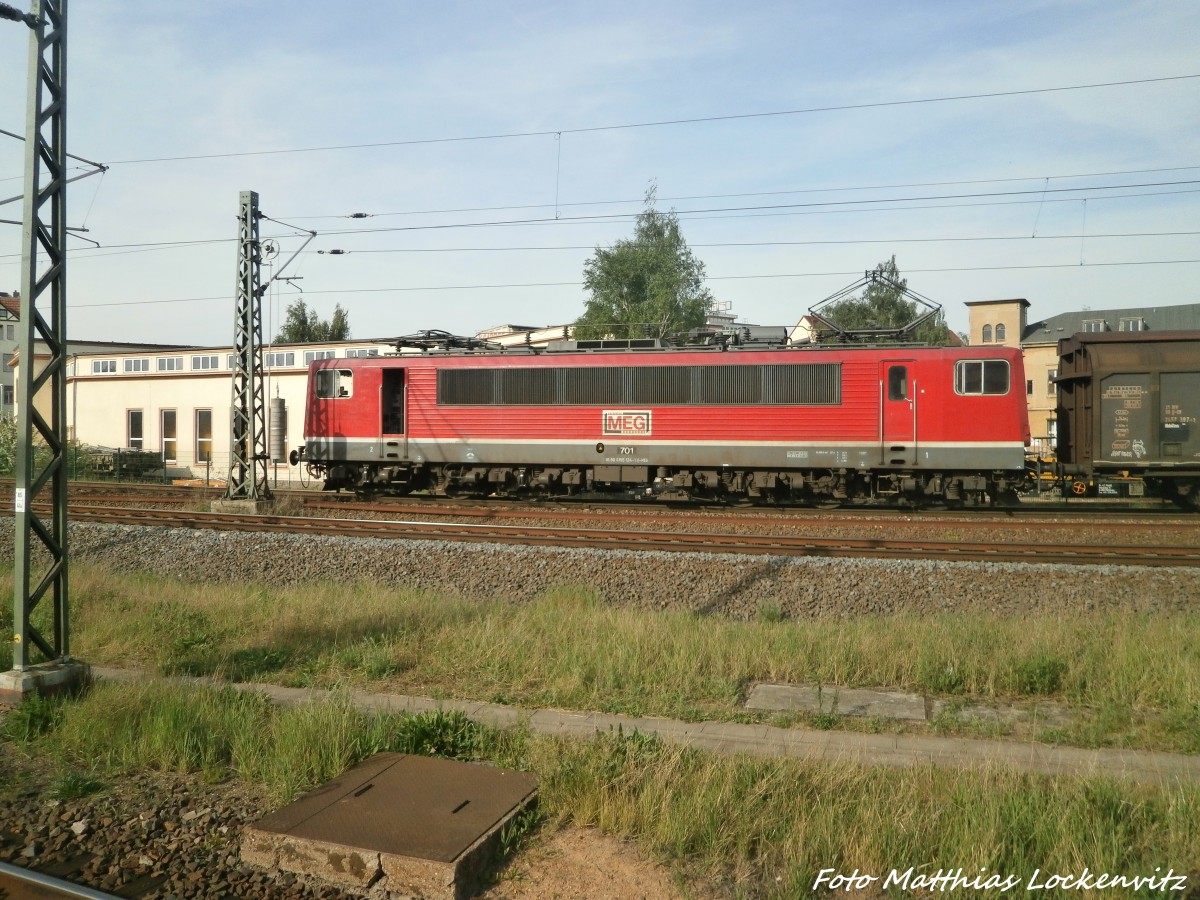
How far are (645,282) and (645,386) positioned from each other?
34.6 metres

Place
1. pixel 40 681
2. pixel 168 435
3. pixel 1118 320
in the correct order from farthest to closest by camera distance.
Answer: pixel 1118 320, pixel 168 435, pixel 40 681

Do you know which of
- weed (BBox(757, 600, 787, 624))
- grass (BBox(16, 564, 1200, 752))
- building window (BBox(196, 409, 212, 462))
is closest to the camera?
grass (BBox(16, 564, 1200, 752))

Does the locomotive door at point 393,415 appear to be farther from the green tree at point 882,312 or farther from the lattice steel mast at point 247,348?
the green tree at point 882,312

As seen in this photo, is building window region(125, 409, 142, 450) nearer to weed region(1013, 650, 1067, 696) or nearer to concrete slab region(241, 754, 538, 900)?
concrete slab region(241, 754, 538, 900)

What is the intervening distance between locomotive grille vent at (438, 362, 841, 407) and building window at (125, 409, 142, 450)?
68.9 feet

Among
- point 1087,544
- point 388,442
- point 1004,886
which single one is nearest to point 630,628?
point 1004,886

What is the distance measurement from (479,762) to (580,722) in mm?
1073

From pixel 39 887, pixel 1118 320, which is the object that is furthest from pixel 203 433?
pixel 1118 320

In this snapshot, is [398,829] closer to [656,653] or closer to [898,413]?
[656,653]

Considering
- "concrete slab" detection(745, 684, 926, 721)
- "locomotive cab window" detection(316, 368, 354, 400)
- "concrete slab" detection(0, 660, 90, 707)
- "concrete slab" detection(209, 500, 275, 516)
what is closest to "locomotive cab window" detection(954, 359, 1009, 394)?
"concrete slab" detection(745, 684, 926, 721)

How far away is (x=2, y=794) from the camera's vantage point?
570 centimetres

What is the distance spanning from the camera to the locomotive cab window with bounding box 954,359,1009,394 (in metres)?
17.9

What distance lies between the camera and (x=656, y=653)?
8484 mm

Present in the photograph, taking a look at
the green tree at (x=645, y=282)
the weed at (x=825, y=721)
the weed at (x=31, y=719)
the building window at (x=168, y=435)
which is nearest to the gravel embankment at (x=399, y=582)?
the weed at (x=31, y=719)
